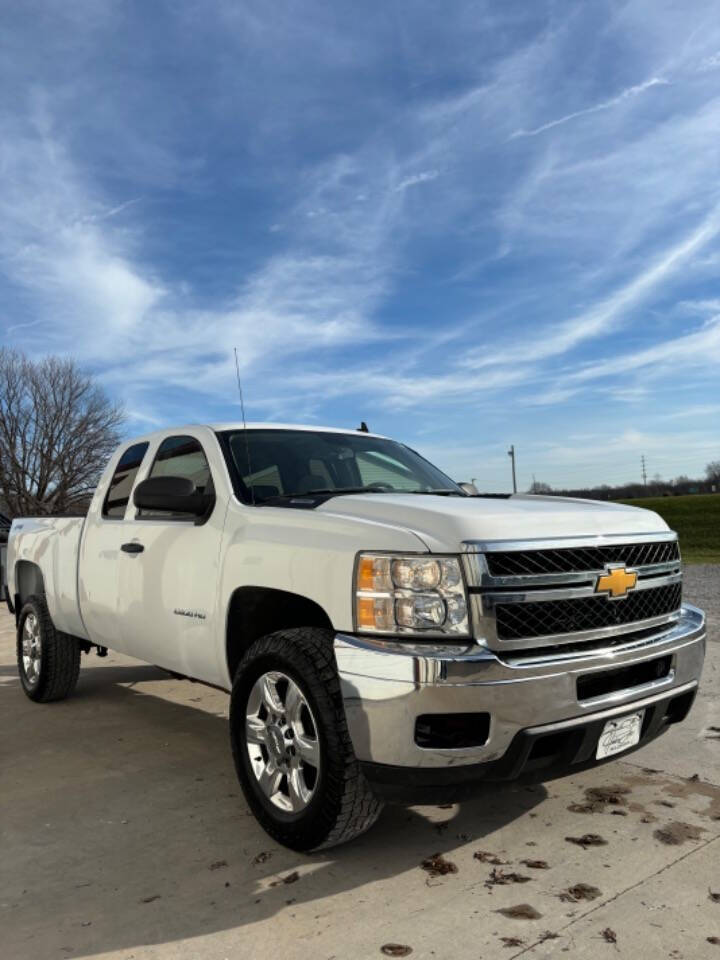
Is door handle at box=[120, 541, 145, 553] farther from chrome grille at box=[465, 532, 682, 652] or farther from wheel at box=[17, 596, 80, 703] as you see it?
chrome grille at box=[465, 532, 682, 652]

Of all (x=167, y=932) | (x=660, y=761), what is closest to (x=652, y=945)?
(x=167, y=932)

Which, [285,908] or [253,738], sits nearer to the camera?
[285,908]

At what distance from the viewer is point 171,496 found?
4008mm

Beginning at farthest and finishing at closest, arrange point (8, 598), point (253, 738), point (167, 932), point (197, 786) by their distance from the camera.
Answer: point (8, 598)
point (197, 786)
point (253, 738)
point (167, 932)

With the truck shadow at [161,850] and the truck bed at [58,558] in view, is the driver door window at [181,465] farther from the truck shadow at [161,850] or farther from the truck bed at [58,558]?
the truck shadow at [161,850]

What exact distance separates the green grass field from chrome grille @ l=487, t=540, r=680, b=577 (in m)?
18.8

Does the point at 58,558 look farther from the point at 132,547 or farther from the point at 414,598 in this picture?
the point at 414,598

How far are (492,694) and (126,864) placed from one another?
5.67 feet

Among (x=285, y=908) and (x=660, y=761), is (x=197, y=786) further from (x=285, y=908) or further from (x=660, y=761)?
(x=660, y=761)

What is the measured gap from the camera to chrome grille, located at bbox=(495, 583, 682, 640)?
3.05 metres

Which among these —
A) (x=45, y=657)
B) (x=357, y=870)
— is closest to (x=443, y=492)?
(x=357, y=870)

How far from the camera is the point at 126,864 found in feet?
11.1

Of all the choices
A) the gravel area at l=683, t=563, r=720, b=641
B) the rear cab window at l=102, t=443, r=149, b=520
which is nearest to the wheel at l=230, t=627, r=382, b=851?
the rear cab window at l=102, t=443, r=149, b=520

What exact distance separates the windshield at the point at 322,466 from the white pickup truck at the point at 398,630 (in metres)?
0.02
